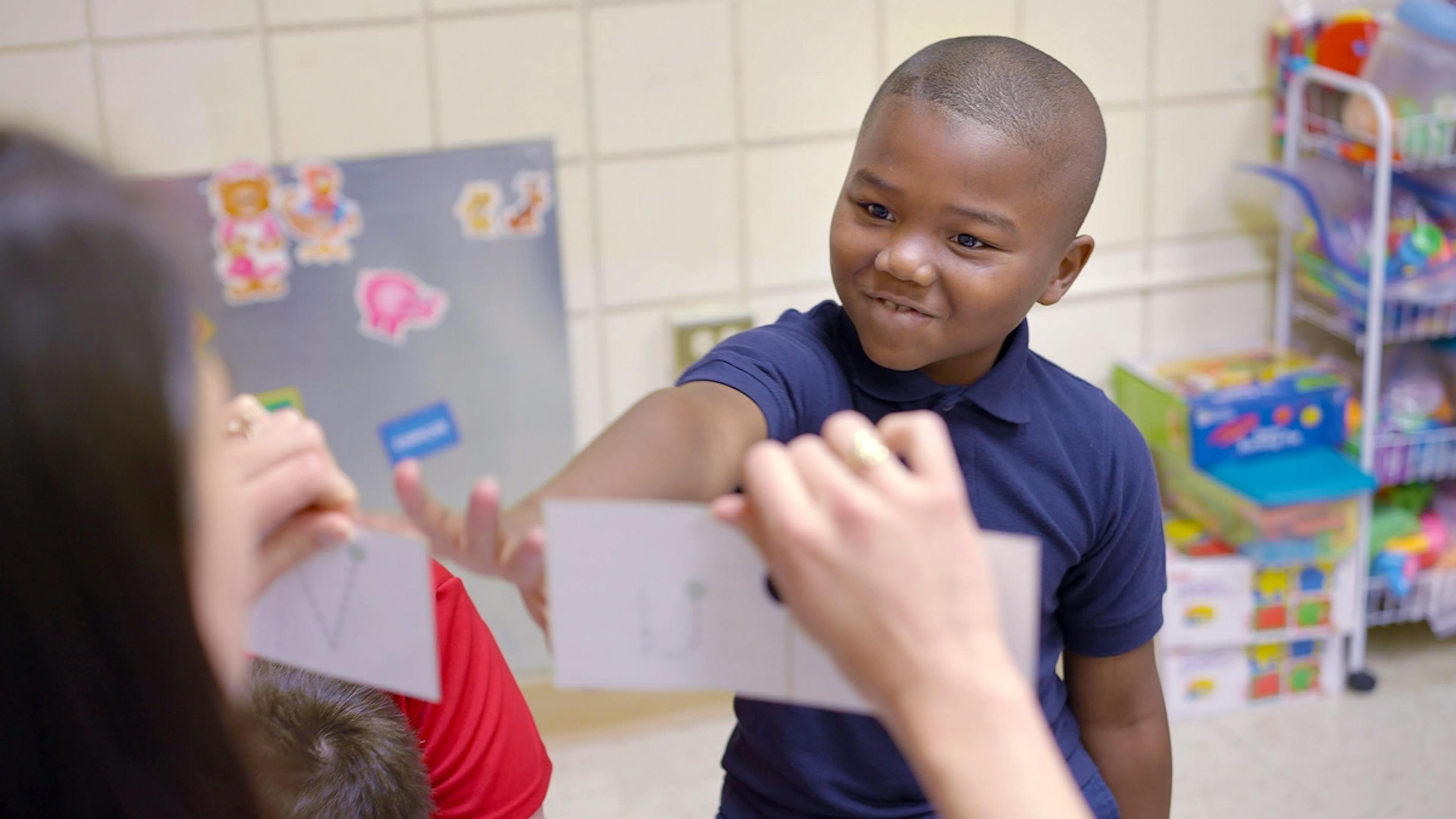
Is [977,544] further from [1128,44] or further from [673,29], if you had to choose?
[1128,44]

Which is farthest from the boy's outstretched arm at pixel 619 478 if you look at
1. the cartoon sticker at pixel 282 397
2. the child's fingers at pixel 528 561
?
the cartoon sticker at pixel 282 397

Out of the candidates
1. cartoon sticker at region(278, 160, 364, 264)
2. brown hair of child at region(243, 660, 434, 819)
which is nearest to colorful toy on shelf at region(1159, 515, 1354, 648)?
cartoon sticker at region(278, 160, 364, 264)

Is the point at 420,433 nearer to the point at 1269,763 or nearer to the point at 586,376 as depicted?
the point at 586,376

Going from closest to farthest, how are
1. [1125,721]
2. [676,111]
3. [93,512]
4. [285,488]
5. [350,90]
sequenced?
[93,512], [285,488], [1125,721], [350,90], [676,111]

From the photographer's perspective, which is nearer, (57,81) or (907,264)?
(907,264)

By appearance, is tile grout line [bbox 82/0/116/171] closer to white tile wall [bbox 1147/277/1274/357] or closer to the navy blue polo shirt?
the navy blue polo shirt

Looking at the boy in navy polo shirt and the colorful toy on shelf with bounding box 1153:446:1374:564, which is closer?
the boy in navy polo shirt

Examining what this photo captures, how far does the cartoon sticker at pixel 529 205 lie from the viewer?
211 cm

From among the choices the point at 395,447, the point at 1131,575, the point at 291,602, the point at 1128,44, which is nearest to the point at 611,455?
the point at 291,602

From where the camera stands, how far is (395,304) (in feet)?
6.90

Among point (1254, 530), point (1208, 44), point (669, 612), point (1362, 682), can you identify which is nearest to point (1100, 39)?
point (1208, 44)

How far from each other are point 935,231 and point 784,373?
0.46 feet

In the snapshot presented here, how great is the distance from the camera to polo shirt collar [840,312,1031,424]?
992 millimetres

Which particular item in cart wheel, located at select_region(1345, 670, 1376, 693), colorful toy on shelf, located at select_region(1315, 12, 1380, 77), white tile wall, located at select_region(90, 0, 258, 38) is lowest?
cart wheel, located at select_region(1345, 670, 1376, 693)
